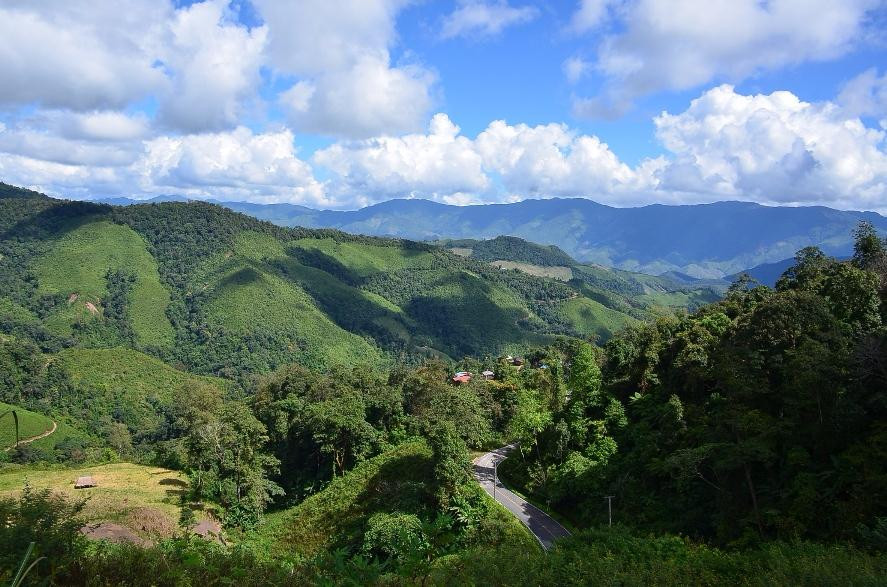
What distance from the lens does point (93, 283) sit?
173 meters

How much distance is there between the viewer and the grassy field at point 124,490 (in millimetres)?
29312

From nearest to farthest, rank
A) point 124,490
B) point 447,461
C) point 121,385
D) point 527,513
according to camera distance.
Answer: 1. point 447,461
2. point 527,513
3. point 124,490
4. point 121,385

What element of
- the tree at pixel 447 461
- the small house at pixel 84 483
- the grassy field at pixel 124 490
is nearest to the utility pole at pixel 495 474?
the tree at pixel 447 461

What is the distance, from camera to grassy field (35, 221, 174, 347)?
6358 inches

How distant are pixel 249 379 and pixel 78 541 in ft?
466

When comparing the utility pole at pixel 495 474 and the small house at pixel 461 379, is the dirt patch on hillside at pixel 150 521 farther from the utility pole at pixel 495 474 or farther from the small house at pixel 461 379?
the small house at pixel 461 379

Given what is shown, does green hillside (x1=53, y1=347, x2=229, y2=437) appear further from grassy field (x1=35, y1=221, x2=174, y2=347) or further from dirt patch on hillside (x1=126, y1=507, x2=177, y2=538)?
dirt patch on hillside (x1=126, y1=507, x2=177, y2=538)

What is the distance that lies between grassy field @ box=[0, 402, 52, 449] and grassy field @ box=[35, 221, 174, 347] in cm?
7051

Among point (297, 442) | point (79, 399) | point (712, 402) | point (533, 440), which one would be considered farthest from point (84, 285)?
point (712, 402)

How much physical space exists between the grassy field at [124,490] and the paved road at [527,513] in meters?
20.3

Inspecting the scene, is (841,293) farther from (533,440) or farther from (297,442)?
(297,442)

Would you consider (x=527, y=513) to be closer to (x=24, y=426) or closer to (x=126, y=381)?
(x=24, y=426)

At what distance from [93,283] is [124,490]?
169m

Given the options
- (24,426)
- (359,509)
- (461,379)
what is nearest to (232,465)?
(359,509)
